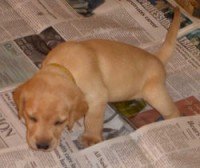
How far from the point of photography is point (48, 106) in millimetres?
1267

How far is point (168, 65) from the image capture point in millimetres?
1795

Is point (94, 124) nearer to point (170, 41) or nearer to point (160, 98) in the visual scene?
point (160, 98)

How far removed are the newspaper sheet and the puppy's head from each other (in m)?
0.14

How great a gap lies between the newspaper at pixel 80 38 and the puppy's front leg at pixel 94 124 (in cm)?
3

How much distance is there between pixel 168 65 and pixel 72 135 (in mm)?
477

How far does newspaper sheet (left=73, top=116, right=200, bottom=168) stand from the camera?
4.69 feet

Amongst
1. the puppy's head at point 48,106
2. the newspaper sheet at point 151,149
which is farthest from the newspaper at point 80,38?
the puppy's head at point 48,106

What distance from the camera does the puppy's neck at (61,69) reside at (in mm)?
1340

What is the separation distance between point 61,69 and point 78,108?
0.11 m

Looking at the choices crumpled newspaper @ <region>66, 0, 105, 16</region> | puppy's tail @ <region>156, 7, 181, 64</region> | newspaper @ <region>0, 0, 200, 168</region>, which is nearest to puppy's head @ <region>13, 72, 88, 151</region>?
newspaper @ <region>0, 0, 200, 168</region>

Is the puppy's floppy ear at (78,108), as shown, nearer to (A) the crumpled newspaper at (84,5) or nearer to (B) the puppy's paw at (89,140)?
(B) the puppy's paw at (89,140)

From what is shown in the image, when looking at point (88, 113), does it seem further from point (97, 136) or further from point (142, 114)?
point (142, 114)

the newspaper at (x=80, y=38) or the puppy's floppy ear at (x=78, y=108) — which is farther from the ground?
the puppy's floppy ear at (x=78, y=108)

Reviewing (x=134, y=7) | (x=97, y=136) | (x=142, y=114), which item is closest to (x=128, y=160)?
(x=97, y=136)
